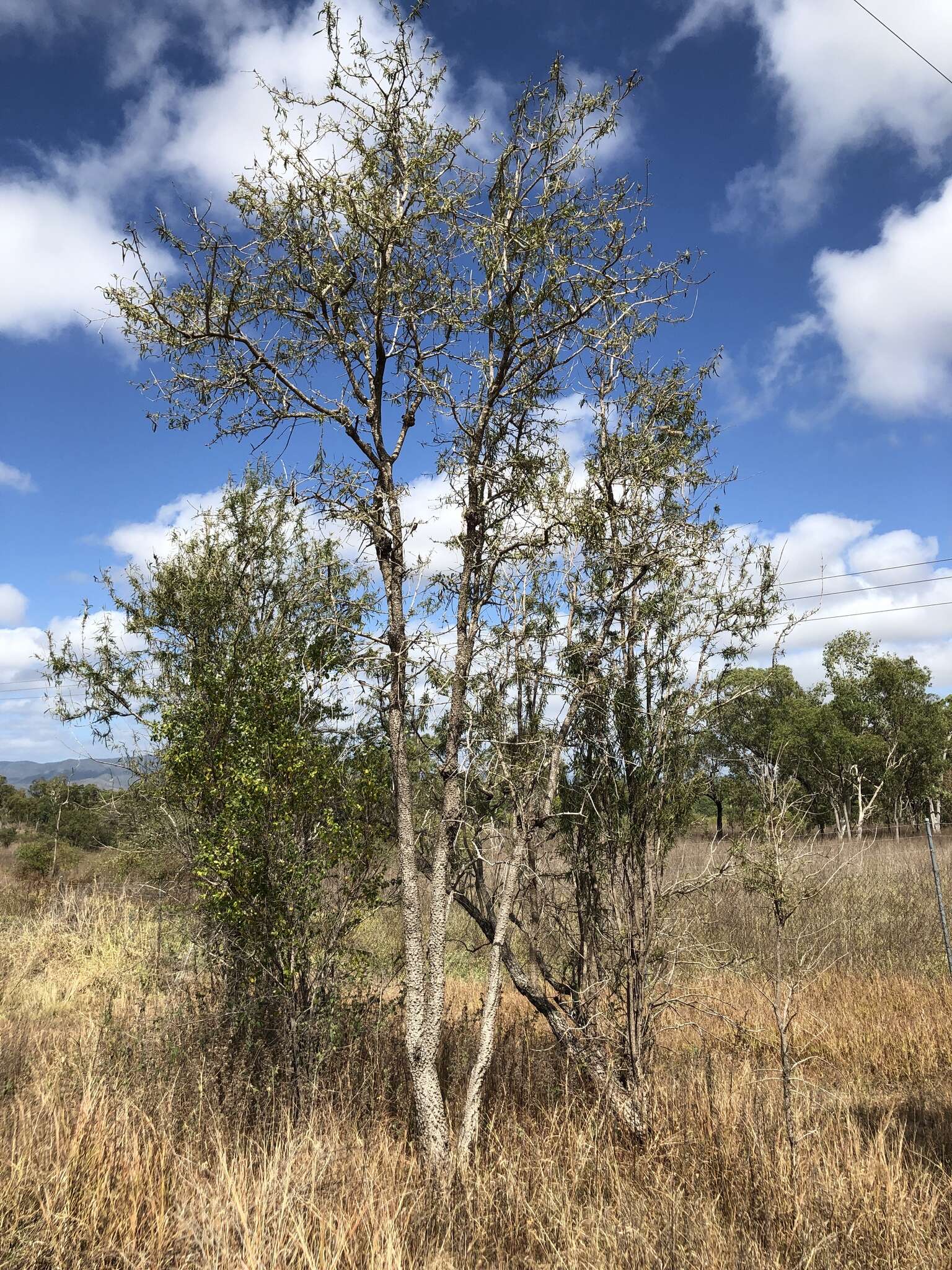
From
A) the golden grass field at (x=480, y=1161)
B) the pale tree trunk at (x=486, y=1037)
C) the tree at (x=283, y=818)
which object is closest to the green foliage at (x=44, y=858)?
the golden grass field at (x=480, y=1161)

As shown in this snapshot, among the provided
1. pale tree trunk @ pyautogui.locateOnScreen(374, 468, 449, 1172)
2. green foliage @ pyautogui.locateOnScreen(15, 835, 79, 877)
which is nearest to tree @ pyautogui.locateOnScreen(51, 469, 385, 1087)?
pale tree trunk @ pyautogui.locateOnScreen(374, 468, 449, 1172)

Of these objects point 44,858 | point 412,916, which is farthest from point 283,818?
point 44,858

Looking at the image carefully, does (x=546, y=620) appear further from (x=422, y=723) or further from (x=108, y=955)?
(x=108, y=955)

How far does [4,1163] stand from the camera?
4184 mm

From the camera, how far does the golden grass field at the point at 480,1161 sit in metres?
3.59

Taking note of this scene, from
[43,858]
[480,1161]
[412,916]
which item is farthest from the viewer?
[43,858]

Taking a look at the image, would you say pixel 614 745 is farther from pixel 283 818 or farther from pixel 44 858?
pixel 44 858

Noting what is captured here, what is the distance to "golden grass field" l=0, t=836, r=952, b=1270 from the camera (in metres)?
3.59

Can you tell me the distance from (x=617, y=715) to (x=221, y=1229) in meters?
3.71

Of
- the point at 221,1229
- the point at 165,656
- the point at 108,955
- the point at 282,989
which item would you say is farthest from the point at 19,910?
the point at 221,1229

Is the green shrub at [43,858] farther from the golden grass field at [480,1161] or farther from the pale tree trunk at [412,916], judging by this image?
the pale tree trunk at [412,916]

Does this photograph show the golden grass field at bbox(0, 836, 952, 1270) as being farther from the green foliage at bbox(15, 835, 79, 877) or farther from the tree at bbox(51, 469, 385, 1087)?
the green foliage at bbox(15, 835, 79, 877)

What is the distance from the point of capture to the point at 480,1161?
183 inches

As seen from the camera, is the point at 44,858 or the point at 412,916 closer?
the point at 412,916
